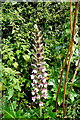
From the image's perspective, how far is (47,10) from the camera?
7.46 ft

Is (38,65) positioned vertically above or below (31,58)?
above

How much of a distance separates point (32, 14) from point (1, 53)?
79cm

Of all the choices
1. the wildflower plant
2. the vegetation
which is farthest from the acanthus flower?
the vegetation

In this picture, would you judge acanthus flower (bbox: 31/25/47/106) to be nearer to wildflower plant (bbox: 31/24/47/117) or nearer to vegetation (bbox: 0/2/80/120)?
wildflower plant (bbox: 31/24/47/117)

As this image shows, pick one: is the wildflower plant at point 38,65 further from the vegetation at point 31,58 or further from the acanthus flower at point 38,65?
the vegetation at point 31,58

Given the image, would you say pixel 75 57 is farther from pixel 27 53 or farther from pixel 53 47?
pixel 27 53

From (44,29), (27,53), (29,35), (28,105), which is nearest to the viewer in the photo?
(28,105)

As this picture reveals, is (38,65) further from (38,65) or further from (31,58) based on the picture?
(31,58)

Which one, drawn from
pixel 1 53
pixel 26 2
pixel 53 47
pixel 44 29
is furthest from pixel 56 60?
pixel 26 2

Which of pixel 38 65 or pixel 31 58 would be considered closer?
pixel 38 65

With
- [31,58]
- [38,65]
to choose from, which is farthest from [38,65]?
[31,58]

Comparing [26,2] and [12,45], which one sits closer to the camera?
[12,45]

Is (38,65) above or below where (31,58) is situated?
above

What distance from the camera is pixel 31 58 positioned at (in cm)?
195
